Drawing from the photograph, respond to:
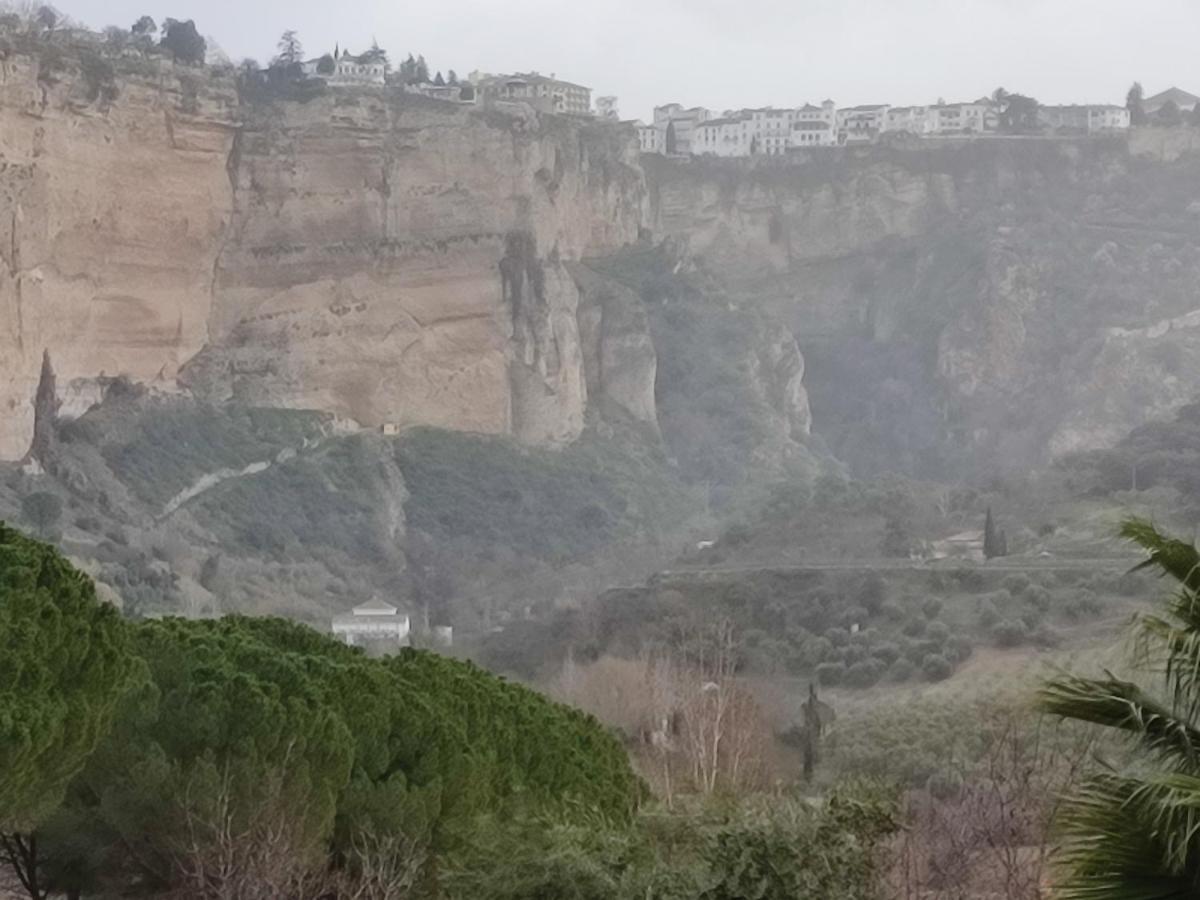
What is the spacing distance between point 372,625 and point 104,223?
1784 cm

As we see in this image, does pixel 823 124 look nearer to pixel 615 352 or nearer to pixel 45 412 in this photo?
pixel 615 352

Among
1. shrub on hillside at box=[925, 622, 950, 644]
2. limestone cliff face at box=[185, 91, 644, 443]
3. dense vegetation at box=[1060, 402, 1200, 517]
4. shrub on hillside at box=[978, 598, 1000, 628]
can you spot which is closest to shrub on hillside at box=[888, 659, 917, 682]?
shrub on hillside at box=[925, 622, 950, 644]

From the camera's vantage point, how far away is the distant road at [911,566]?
5412 centimetres

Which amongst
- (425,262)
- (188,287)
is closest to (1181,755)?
(188,287)

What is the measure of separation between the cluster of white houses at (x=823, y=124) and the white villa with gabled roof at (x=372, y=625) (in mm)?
64451

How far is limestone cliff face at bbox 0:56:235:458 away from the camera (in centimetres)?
6544

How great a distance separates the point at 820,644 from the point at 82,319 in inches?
1102

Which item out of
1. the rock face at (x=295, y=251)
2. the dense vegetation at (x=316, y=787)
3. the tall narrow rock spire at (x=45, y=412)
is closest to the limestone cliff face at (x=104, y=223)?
the rock face at (x=295, y=251)

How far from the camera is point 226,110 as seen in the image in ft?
257

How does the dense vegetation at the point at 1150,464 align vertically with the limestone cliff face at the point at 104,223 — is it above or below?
below

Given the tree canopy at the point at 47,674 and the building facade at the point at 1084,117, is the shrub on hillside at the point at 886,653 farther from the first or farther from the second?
the building facade at the point at 1084,117

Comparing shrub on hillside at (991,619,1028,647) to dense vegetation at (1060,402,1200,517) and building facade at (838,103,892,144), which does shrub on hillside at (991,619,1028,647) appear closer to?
dense vegetation at (1060,402,1200,517)

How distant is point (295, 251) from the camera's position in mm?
80438

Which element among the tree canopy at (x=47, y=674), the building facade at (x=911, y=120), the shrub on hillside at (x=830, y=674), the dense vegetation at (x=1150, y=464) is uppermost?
the building facade at (x=911, y=120)
